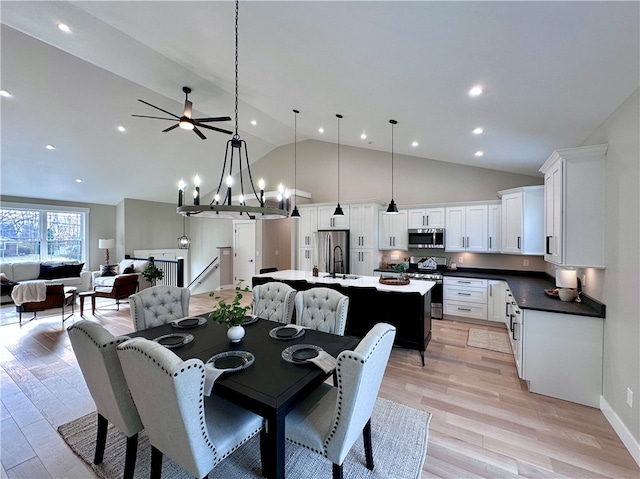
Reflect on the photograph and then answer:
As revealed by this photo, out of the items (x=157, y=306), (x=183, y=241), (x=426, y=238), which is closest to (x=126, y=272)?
(x=183, y=241)

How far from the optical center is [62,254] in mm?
8023

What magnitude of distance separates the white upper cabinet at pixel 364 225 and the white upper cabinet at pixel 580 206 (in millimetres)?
3470

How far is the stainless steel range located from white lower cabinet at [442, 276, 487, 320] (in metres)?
0.11

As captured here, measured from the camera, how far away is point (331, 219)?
6.52 metres

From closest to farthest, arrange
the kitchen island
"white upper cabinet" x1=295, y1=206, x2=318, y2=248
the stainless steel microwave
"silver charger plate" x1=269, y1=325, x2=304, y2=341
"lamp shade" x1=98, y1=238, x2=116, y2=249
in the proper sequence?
"silver charger plate" x1=269, y1=325, x2=304, y2=341
the kitchen island
the stainless steel microwave
"white upper cabinet" x1=295, y1=206, x2=318, y2=248
"lamp shade" x1=98, y1=238, x2=116, y2=249

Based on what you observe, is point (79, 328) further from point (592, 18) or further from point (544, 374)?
point (544, 374)

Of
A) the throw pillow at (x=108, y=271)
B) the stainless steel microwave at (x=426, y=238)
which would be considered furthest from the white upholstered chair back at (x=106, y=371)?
the throw pillow at (x=108, y=271)

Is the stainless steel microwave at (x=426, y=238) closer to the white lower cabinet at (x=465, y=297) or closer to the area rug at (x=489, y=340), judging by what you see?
the white lower cabinet at (x=465, y=297)

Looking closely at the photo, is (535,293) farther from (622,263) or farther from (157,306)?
(157,306)

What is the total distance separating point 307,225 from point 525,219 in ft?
14.2

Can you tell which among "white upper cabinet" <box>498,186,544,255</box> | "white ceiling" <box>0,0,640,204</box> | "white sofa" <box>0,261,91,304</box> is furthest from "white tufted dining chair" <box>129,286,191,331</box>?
"white sofa" <box>0,261,91,304</box>

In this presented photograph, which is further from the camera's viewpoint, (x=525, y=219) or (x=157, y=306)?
(x=525, y=219)

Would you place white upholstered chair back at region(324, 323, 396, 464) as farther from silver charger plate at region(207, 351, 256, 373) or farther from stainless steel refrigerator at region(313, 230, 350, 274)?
stainless steel refrigerator at region(313, 230, 350, 274)

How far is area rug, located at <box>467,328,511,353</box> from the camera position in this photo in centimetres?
391
